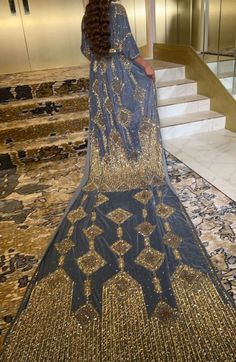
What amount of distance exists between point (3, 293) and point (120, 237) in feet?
2.24

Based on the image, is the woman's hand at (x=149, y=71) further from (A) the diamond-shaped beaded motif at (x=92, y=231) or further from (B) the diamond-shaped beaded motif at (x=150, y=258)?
(B) the diamond-shaped beaded motif at (x=150, y=258)

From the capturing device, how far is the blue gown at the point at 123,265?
111 centimetres

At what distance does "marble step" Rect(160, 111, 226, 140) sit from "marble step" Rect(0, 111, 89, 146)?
3.15 ft

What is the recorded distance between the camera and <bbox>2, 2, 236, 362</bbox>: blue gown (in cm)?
111

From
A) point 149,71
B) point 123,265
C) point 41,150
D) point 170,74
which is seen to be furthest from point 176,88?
point 123,265

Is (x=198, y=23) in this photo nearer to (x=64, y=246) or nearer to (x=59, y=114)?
(x=59, y=114)

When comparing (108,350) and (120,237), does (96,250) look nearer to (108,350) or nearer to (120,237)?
(120,237)

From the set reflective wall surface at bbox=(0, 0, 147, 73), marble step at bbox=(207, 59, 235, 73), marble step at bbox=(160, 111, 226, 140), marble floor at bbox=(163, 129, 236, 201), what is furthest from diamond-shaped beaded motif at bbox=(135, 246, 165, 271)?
reflective wall surface at bbox=(0, 0, 147, 73)

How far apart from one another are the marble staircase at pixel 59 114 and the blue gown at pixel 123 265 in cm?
94

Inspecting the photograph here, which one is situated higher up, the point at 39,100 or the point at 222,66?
the point at 222,66

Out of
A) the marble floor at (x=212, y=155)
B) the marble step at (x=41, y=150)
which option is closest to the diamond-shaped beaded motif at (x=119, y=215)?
the marble floor at (x=212, y=155)

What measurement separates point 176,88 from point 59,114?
61.7 inches

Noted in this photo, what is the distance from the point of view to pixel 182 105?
359cm

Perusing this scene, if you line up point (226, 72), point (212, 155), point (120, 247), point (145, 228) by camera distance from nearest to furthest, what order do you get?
1. point (120, 247)
2. point (145, 228)
3. point (212, 155)
4. point (226, 72)
